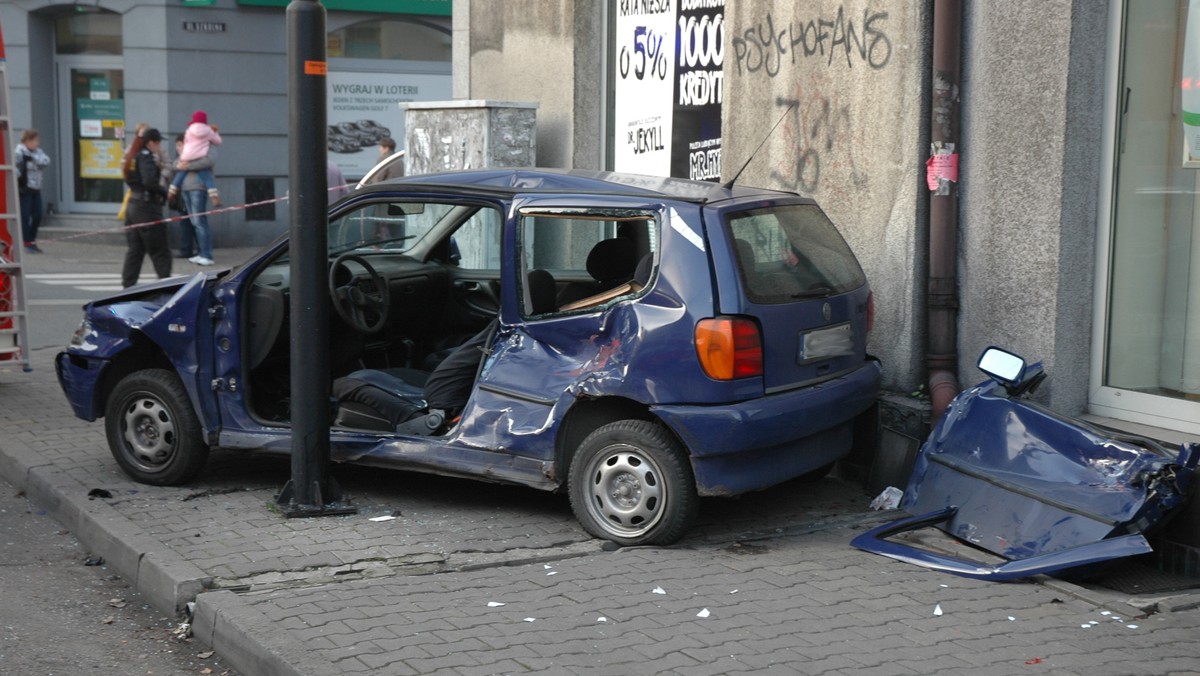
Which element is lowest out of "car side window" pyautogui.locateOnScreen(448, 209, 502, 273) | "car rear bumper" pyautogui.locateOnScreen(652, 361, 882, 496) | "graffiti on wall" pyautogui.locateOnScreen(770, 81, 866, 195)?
"car rear bumper" pyautogui.locateOnScreen(652, 361, 882, 496)

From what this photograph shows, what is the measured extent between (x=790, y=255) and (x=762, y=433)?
90cm

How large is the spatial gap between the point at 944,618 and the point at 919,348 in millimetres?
2524

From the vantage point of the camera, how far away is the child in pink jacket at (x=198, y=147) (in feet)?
64.5

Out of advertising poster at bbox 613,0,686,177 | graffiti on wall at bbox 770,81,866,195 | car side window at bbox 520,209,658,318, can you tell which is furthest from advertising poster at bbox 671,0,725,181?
car side window at bbox 520,209,658,318

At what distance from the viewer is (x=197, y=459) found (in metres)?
6.93

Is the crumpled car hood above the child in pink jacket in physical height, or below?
below

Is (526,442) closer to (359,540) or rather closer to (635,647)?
(359,540)

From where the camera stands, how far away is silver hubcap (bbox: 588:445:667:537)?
19.6 feet

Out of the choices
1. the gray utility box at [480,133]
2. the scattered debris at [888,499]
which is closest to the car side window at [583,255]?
the scattered debris at [888,499]

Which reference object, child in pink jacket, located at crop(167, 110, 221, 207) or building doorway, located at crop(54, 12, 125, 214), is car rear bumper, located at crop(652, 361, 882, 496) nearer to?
child in pink jacket, located at crop(167, 110, 221, 207)

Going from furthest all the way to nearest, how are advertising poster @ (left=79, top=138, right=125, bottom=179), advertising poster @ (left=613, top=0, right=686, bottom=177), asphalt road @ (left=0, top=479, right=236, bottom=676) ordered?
advertising poster @ (left=79, top=138, right=125, bottom=179) → advertising poster @ (left=613, top=0, right=686, bottom=177) → asphalt road @ (left=0, top=479, right=236, bottom=676)

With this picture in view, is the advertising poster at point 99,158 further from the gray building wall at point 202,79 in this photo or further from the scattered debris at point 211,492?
the scattered debris at point 211,492

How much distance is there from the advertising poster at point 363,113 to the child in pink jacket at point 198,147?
11.3 feet

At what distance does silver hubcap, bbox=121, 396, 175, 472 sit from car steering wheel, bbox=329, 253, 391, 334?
1037mm
